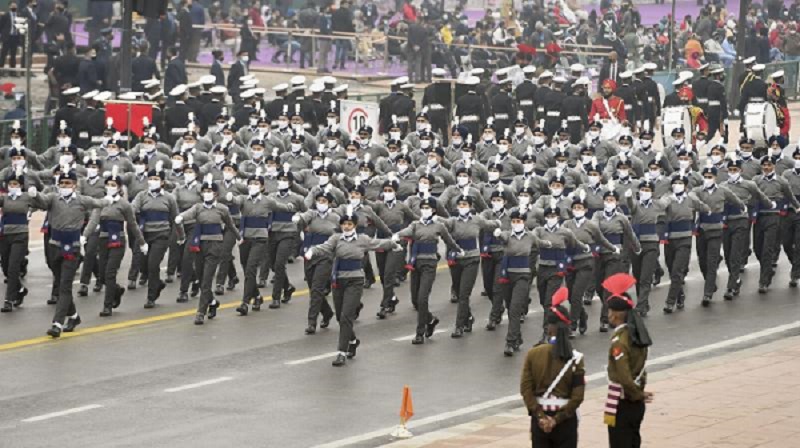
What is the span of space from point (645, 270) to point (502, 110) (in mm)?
13355

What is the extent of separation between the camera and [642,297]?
3008 cm

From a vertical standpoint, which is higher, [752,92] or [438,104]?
[752,92]

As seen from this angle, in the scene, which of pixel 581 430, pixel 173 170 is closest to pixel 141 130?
pixel 173 170

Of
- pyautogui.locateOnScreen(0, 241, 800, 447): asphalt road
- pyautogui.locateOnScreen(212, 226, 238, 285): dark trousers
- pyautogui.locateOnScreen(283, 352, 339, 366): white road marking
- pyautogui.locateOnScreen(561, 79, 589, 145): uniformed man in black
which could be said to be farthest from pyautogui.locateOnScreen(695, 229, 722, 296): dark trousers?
pyautogui.locateOnScreen(561, 79, 589, 145): uniformed man in black

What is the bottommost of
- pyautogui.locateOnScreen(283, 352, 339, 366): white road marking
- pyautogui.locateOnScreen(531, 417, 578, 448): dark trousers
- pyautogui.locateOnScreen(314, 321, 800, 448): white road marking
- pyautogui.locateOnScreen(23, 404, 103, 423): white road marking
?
pyautogui.locateOnScreen(23, 404, 103, 423): white road marking

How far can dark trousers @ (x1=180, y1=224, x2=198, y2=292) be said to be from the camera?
3108 cm

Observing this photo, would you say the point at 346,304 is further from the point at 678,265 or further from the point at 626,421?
the point at 626,421

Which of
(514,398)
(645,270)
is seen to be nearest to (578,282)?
(645,270)

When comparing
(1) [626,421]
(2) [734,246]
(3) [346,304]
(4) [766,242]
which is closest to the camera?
(1) [626,421]

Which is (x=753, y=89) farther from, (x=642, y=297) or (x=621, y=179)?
(x=642, y=297)

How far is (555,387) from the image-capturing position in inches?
714

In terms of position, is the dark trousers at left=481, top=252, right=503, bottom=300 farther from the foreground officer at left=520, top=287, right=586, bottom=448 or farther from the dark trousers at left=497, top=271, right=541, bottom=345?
the foreground officer at left=520, top=287, right=586, bottom=448

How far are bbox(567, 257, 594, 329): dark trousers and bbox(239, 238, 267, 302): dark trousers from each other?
14.5 feet

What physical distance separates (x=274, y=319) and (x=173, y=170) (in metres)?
3.98
